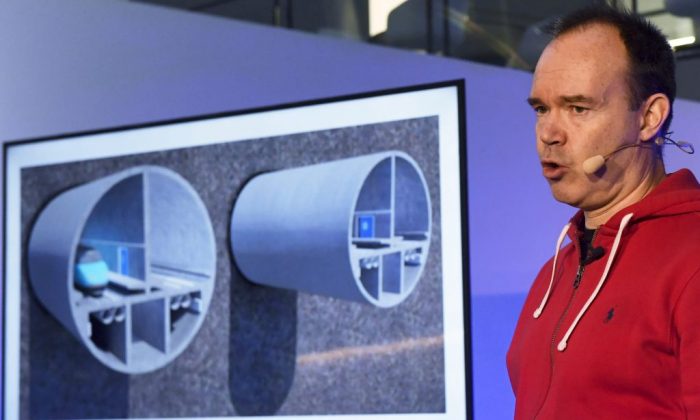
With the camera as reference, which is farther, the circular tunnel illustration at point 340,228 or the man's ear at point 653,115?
the circular tunnel illustration at point 340,228

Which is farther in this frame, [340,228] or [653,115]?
[340,228]

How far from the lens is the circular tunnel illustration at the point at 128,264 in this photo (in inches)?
124

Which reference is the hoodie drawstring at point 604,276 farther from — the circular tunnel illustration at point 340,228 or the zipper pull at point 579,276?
the circular tunnel illustration at point 340,228

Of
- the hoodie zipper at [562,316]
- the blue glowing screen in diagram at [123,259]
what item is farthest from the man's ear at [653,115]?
the blue glowing screen in diagram at [123,259]

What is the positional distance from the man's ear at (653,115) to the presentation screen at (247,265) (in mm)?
1459

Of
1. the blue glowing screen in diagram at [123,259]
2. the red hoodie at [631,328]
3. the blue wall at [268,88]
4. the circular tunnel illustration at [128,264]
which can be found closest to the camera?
the red hoodie at [631,328]

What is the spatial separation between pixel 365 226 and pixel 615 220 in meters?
1.63

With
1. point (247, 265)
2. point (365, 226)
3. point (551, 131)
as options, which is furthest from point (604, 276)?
point (247, 265)

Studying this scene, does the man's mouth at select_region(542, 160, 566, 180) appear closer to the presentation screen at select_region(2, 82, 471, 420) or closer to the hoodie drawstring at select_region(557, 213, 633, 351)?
the hoodie drawstring at select_region(557, 213, 633, 351)

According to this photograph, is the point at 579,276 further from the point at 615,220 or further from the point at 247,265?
the point at 247,265

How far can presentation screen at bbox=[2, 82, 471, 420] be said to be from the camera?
107 inches

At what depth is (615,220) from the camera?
1.22 metres

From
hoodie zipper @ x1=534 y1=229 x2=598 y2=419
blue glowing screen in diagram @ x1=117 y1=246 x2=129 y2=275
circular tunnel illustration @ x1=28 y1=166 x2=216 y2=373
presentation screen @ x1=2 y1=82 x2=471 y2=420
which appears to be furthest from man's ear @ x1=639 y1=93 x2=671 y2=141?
blue glowing screen in diagram @ x1=117 y1=246 x2=129 y2=275

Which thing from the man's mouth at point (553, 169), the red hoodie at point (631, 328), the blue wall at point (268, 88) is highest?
the blue wall at point (268, 88)
